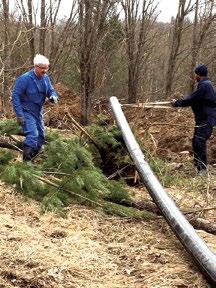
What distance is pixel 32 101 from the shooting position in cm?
728

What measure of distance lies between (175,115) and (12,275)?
416 inches

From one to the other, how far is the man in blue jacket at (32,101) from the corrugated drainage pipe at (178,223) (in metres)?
1.39

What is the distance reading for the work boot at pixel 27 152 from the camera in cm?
689

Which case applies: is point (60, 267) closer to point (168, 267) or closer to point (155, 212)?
point (168, 267)

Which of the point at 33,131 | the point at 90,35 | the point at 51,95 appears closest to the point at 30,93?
the point at 51,95

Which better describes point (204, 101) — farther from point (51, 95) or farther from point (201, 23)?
point (201, 23)

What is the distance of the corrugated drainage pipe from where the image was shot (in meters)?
3.52

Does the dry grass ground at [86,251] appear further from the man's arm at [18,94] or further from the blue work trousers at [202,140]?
the blue work trousers at [202,140]

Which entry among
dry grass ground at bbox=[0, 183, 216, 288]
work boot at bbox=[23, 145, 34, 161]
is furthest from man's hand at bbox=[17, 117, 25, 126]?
dry grass ground at bbox=[0, 183, 216, 288]

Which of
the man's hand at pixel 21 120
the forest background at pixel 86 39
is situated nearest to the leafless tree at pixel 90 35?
the forest background at pixel 86 39

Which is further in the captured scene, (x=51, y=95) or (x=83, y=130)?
(x=51, y=95)

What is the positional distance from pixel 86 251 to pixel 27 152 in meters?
3.02

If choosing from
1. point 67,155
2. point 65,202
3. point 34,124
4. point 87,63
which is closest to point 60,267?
point 65,202

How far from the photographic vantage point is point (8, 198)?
5324 mm
